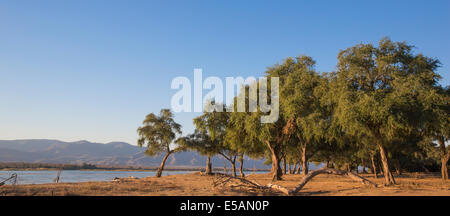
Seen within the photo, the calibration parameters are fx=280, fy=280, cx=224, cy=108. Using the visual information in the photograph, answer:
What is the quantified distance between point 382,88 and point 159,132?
95.4ft

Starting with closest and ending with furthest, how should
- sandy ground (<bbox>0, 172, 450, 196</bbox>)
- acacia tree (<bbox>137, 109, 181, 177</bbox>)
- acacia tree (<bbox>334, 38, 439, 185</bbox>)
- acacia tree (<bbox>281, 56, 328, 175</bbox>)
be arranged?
sandy ground (<bbox>0, 172, 450, 196</bbox>) → acacia tree (<bbox>334, 38, 439, 185</bbox>) → acacia tree (<bbox>281, 56, 328, 175</bbox>) → acacia tree (<bbox>137, 109, 181, 177</bbox>)

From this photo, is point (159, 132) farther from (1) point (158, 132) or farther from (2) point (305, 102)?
(2) point (305, 102)

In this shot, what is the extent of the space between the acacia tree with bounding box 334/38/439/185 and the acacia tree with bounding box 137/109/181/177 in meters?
25.5

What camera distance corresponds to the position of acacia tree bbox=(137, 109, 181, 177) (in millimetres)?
39812

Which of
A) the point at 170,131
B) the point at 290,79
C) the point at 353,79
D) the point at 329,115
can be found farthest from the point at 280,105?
the point at 170,131

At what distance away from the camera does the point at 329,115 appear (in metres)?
22.7

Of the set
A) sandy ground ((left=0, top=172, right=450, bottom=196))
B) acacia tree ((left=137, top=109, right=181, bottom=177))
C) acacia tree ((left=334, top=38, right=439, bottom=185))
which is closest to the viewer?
sandy ground ((left=0, top=172, right=450, bottom=196))

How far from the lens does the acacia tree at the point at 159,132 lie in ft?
131

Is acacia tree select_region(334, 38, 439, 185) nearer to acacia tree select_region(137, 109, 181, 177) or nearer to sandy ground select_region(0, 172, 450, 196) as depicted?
sandy ground select_region(0, 172, 450, 196)

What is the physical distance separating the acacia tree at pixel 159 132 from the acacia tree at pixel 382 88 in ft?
83.8

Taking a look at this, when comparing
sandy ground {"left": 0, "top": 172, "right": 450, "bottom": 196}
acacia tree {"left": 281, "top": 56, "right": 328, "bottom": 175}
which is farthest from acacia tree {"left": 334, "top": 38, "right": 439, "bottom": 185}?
sandy ground {"left": 0, "top": 172, "right": 450, "bottom": 196}

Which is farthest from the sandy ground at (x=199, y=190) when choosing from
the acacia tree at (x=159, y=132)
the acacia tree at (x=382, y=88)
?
the acacia tree at (x=159, y=132)

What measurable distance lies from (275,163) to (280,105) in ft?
22.9

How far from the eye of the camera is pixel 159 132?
3997cm
